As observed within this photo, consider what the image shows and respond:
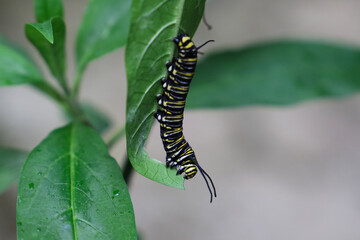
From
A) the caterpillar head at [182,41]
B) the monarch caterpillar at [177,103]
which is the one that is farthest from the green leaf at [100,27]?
the caterpillar head at [182,41]

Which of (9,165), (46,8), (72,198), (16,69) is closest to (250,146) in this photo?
(9,165)

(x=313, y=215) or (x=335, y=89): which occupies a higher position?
(x=335, y=89)

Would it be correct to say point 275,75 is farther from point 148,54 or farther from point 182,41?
point 148,54

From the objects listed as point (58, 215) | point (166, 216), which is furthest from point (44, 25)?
point (166, 216)

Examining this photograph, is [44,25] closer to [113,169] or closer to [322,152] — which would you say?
[113,169]

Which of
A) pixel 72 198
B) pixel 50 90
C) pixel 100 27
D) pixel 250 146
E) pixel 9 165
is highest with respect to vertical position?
pixel 100 27
